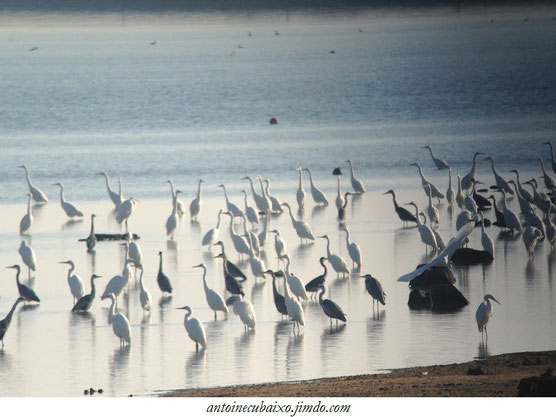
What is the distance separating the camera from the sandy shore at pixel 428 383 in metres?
6.84

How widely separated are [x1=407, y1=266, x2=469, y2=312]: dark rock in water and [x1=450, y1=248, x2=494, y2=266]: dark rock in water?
65.6 inches

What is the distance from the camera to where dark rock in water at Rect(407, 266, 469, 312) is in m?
10.0

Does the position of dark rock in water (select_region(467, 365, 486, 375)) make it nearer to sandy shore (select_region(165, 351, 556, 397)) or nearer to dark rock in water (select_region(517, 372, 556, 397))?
sandy shore (select_region(165, 351, 556, 397))

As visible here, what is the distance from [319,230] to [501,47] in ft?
112

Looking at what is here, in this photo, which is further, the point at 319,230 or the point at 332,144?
the point at 332,144

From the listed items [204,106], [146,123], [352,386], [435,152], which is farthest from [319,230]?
[204,106]

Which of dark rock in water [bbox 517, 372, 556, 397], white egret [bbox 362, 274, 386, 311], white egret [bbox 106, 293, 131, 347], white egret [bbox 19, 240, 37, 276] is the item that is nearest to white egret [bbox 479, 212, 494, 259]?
white egret [bbox 362, 274, 386, 311]

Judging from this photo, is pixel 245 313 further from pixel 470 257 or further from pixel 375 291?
pixel 470 257

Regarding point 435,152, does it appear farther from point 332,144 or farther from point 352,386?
point 352,386

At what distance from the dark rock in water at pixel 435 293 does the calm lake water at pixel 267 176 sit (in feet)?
0.60

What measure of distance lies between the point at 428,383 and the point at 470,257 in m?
4.99
